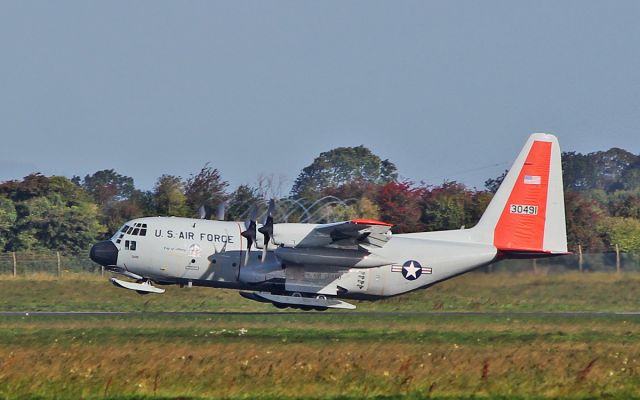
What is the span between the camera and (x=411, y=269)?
33.3m

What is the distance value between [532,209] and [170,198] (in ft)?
71.8

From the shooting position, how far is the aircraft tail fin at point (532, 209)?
33.9 meters

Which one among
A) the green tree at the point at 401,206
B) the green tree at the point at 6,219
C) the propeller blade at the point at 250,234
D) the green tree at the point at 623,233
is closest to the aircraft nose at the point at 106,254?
the propeller blade at the point at 250,234

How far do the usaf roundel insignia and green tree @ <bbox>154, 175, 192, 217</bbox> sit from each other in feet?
60.9

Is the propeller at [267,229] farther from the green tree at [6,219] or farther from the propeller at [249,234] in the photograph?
the green tree at [6,219]

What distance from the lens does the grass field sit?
1788 cm

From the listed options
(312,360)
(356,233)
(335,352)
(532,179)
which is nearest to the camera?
(312,360)

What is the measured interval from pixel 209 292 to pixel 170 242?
614 cm

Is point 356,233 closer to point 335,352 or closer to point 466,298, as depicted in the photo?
point 466,298

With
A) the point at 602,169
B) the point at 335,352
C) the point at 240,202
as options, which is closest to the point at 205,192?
the point at 240,202

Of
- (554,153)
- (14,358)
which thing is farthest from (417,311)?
(14,358)

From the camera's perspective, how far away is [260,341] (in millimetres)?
24047

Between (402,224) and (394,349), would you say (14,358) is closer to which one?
(394,349)

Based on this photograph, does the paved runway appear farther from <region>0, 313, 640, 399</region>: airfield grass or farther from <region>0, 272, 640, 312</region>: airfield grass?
<region>0, 313, 640, 399</region>: airfield grass
